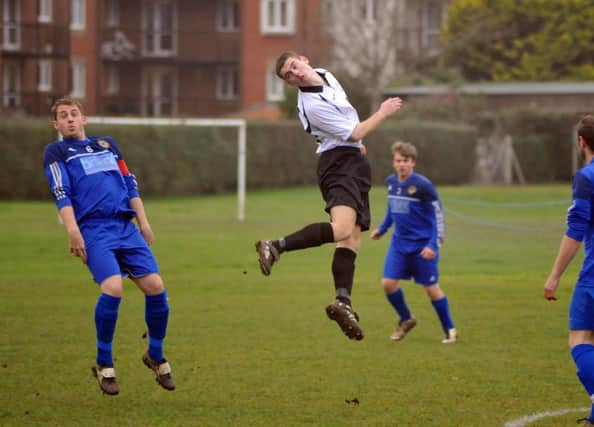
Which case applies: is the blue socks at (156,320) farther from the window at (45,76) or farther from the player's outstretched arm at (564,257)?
the window at (45,76)

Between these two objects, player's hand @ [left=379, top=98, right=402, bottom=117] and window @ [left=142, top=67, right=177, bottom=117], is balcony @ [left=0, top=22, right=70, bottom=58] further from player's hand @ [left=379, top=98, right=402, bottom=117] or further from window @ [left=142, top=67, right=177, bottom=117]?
player's hand @ [left=379, top=98, right=402, bottom=117]

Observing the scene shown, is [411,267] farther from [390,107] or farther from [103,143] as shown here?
[103,143]

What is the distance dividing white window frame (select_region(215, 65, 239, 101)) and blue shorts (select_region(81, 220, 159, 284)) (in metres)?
52.7

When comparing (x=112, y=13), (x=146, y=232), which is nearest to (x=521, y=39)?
(x=112, y=13)

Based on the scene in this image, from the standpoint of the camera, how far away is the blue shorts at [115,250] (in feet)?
27.2

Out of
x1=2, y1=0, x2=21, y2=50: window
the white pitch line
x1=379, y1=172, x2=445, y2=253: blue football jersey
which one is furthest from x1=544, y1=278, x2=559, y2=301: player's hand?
x1=2, y1=0, x2=21, y2=50: window

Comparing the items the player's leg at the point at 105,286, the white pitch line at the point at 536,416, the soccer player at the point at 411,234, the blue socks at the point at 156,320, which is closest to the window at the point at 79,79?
the soccer player at the point at 411,234

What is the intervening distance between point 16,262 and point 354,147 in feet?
37.6

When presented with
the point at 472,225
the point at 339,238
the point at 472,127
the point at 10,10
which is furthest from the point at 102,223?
the point at 10,10

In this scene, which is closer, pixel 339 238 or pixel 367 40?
pixel 339 238

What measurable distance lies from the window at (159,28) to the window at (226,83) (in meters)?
2.93

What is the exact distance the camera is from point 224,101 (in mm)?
60875

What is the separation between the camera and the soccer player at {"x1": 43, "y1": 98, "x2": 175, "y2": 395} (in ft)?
27.2

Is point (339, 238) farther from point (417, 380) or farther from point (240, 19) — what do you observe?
point (240, 19)
